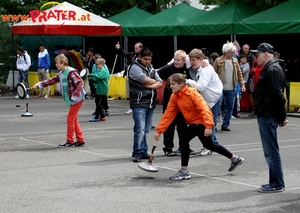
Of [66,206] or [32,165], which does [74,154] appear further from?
[66,206]

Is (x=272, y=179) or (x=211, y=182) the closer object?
(x=272, y=179)

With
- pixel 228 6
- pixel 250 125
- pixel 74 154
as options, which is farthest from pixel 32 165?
pixel 228 6

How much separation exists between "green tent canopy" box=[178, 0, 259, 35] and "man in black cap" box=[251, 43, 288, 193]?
47.1 feet

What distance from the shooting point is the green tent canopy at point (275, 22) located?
69.9 ft

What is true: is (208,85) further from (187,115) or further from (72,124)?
(72,124)

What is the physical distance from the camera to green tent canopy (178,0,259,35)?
77.8ft

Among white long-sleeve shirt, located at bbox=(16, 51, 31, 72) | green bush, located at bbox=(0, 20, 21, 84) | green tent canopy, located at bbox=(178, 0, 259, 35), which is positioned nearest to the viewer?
green tent canopy, located at bbox=(178, 0, 259, 35)

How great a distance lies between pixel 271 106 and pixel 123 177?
2.42 meters

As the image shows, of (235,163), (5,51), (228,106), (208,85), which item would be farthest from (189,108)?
(5,51)

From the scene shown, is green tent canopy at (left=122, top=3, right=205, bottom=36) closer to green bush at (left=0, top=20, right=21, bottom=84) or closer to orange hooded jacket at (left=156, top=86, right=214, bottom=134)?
green bush at (left=0, top=20, right=21, bottom=84)

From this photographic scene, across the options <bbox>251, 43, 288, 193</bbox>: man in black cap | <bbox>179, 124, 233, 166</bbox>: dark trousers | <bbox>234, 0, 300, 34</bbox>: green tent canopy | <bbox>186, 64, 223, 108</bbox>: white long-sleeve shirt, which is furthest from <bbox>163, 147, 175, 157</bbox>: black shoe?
<bbox>234, 0, 300, 34</bbox>: green tent canopy

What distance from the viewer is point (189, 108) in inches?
401

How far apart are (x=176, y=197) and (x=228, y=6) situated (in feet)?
55.9

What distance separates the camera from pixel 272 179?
9.12 metres
